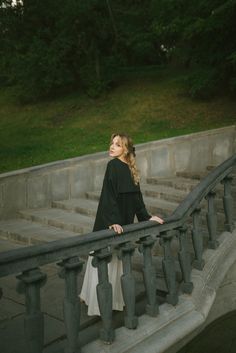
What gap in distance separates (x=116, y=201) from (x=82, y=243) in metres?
1.09

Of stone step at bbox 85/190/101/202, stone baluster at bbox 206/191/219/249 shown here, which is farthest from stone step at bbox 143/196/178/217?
stone baluster at bbox 206/191/219/249

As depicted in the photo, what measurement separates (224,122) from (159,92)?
4.06m

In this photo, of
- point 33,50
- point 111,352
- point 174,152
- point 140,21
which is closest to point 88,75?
point 33,50

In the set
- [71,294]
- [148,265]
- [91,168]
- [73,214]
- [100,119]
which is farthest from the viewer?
[100,119]

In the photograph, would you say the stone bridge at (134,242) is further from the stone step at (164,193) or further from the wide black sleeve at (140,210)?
the wide black sleeve at (140,210)

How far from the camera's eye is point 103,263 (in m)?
3.29

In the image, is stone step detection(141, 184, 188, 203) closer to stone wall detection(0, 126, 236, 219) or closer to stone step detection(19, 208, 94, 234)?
stone wall detection(0, 126, 236, 219)

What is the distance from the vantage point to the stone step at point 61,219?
→ 269 inches

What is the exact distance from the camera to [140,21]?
16.5m

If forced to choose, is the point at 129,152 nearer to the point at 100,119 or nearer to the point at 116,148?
the point at 116,148

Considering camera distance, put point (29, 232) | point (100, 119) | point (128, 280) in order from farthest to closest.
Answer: point (100, 119) < point (29, 232) < point (128, 280)

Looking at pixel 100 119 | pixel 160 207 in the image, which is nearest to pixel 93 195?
pixel 160 207

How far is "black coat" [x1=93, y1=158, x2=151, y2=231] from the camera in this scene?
400cm

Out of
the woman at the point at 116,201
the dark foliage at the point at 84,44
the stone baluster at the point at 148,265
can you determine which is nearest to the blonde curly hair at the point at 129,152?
the woman at the point at 116,201
